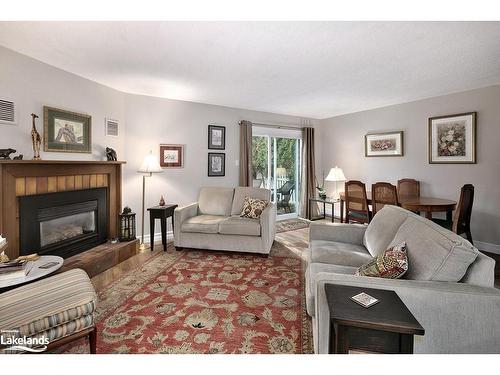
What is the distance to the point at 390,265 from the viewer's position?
5.01 feet

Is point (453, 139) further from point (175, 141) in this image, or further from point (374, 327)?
point (175, 141)

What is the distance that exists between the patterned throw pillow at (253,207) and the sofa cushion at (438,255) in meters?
2.18

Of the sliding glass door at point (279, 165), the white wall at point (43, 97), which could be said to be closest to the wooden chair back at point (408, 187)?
the sliding glass door at point (279, 165)

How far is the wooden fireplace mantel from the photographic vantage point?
7.79ft

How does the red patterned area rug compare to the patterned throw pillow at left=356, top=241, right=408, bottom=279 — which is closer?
the patterned throw pillow at left=356, top=241, right=408, bottom=279

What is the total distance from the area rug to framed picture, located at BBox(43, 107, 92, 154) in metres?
3.44

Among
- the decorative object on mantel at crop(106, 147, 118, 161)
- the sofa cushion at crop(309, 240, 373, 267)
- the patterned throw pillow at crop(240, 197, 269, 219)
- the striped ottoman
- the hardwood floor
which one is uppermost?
the decorative object on mantel at crop(106, 147, 118, 161)

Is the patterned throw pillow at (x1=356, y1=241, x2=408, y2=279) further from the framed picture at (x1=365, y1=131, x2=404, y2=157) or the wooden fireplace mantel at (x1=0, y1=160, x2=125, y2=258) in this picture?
the framed picture at (x1=365, y1=131, x2=404, y2=157)

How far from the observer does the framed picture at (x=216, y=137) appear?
4742 millimetres

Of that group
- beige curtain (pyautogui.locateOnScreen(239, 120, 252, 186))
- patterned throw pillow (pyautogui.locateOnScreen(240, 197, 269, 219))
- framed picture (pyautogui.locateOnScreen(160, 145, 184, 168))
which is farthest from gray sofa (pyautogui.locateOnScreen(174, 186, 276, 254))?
beige curtain (pyautogui.locateOnScreen(239, 120, 252, 186))

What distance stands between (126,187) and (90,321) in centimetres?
280

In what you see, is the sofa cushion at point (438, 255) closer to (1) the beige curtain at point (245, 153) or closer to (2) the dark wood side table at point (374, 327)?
(2) the dark wood side table at point (374, 327)

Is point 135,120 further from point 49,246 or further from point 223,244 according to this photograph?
point 223,244

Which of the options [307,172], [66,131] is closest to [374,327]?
[66,131]
